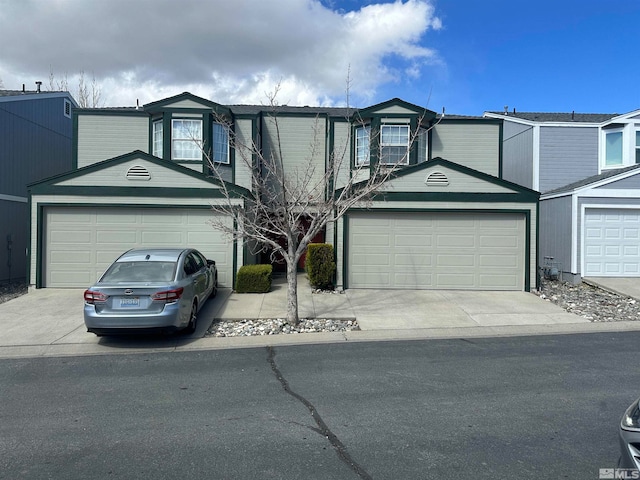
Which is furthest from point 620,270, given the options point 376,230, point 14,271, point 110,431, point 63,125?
point 63,125

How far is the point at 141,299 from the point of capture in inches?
325

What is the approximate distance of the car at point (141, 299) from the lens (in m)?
8.17

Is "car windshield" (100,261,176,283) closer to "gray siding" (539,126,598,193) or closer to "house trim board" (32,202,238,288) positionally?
"house trim board" (32,202,238,288)

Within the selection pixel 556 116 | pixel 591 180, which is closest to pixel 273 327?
pixel 591 180

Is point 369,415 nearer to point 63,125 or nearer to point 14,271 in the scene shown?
point 14,271

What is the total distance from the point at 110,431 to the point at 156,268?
449 cm

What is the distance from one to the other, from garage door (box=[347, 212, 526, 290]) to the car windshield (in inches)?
241

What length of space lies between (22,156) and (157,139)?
16.6 ft

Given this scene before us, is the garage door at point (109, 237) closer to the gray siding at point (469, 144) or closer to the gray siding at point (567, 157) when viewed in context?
the gray siding at point (469, 144)

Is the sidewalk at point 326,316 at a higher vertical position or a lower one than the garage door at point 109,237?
lower

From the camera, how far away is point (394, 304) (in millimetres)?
12023

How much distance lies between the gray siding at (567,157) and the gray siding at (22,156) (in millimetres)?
18487

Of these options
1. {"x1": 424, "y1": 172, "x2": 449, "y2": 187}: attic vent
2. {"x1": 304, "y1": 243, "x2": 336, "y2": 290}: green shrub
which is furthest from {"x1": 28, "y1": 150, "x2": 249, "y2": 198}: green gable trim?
{"x1": 424, "y1": 172, "x2": 449, "y2": 187}: attic vent

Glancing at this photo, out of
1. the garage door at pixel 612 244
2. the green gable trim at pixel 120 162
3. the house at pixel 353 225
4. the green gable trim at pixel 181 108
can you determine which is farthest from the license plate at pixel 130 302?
the garage door at pixel 612 244
